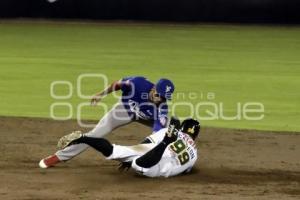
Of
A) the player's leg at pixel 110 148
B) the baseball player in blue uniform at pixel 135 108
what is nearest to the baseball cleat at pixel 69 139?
the player's leg at pixel 110 148

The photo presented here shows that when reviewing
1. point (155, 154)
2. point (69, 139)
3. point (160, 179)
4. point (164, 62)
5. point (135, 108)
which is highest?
point (164, 62)

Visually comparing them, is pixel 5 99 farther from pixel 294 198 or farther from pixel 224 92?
pixel 294 198

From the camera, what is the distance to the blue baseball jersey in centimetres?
834

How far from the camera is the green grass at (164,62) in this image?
44.5ft

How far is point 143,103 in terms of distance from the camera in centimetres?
847

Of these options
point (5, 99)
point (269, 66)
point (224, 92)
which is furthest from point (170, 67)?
point (5, 99)

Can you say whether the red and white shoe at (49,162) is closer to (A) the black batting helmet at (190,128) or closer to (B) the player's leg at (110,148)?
(B) the player's leg at (110,148)

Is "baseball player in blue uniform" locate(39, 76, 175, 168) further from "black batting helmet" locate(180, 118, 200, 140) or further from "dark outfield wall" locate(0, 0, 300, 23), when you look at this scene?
"dark outfield wall" locate(0, 0, 300, 23)

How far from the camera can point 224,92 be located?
14617 mm

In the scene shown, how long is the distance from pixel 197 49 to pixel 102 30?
5015mm

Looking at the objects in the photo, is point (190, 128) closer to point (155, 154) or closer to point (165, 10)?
point (155, 154)

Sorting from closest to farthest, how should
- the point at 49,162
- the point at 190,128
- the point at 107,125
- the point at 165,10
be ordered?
the point at 190,128, the point at 49,162, the point at 107,125, the point at 165,10

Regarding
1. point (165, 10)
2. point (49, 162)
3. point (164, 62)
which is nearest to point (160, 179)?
point (49, 162)

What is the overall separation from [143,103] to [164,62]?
1053 centimetres
